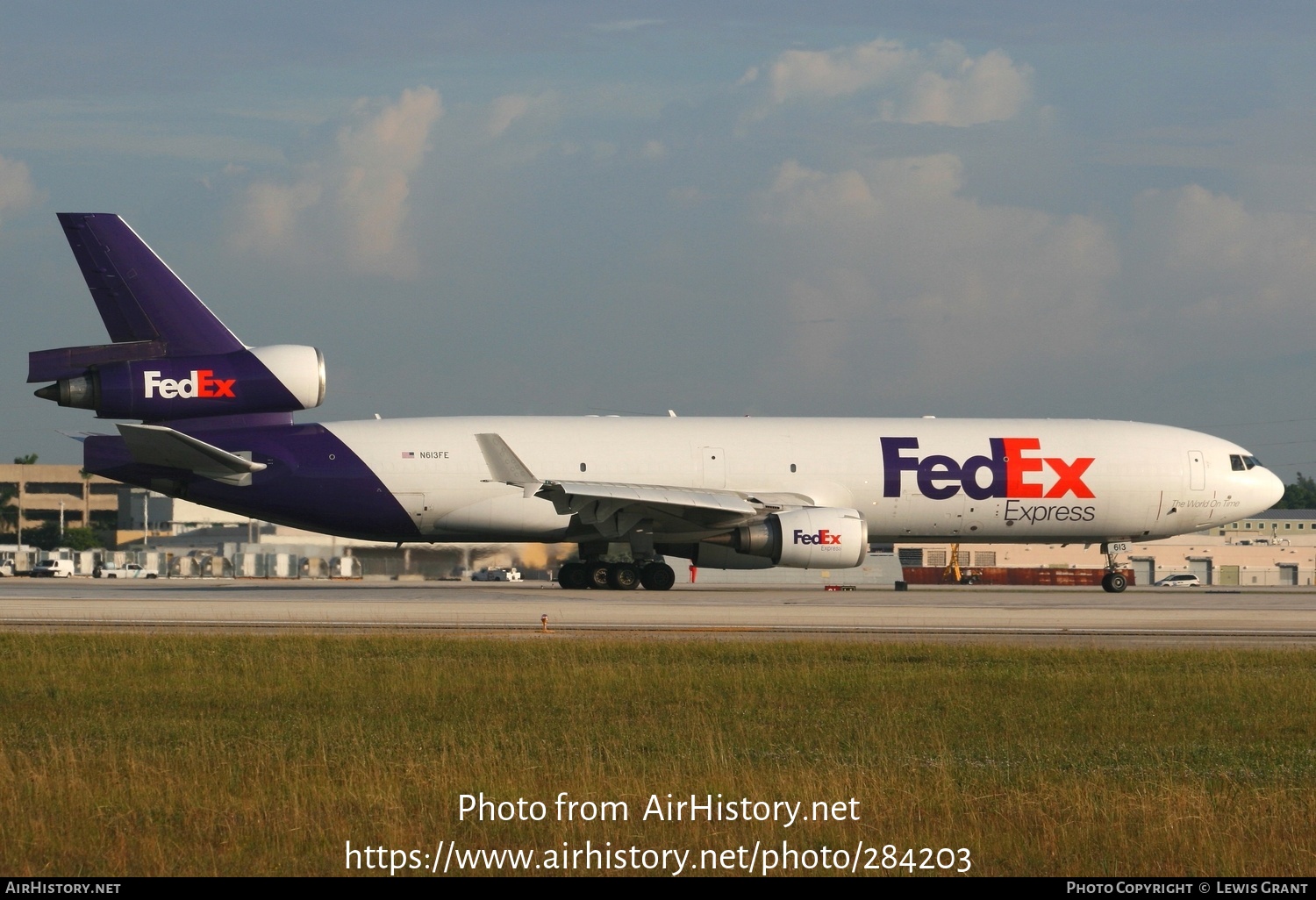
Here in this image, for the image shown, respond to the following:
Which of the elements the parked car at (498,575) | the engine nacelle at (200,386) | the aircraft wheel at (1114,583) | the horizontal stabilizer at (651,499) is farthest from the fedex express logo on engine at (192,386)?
the parked car at (498,575)

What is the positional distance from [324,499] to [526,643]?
667 inches

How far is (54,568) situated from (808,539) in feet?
173

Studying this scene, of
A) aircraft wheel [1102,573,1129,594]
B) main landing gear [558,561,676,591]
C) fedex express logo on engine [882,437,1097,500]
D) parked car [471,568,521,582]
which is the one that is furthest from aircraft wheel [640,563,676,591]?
parked car [471,568,521,582]

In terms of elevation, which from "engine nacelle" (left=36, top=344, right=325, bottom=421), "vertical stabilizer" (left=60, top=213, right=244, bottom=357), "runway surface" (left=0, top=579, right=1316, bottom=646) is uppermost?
Answer: "vertical stabilizer" (left=60, top=213, right=244, bottom=357)

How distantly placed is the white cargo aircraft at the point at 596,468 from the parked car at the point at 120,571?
114 feet

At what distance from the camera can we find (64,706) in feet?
45.8

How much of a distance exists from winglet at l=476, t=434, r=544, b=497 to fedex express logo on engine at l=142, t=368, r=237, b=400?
6.48 metres

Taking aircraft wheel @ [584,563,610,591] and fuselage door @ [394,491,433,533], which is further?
aircraft wheel @ [584,563,610,591]

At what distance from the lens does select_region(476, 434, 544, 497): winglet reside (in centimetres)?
3409

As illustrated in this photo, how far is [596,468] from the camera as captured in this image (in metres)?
37.2

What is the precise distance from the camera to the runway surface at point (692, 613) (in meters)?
24.0

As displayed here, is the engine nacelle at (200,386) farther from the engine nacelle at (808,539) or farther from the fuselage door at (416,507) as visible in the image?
the engine nacelle at (808,539)

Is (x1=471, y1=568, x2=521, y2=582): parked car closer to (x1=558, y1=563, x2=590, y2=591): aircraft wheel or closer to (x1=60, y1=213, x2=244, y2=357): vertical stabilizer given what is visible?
(x1=558, y1=563, x2=590, y2=591): aircraft wheel
